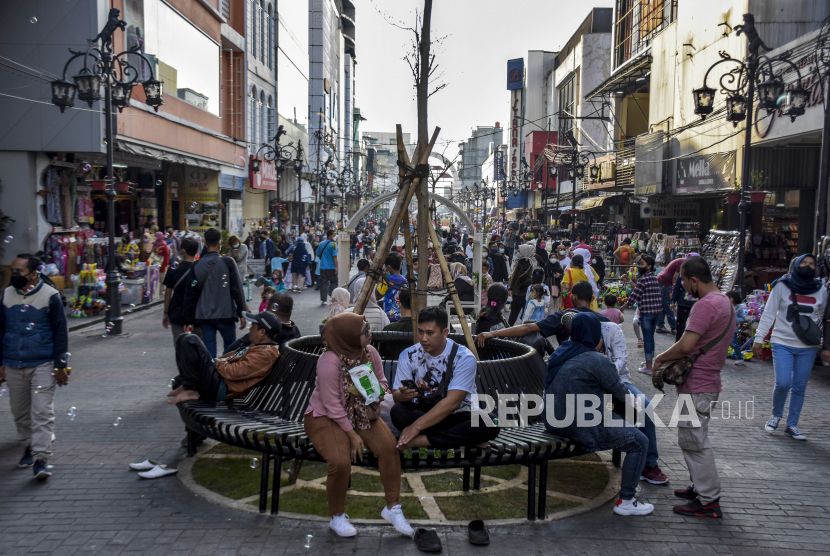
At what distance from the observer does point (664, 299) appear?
13.7 meters

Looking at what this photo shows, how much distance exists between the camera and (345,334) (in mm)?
4504

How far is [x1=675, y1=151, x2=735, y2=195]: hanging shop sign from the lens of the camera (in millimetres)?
19391

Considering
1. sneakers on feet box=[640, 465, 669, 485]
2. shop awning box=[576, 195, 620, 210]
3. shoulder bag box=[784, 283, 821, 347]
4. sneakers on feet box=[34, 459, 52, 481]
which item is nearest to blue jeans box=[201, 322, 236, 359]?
sneakers on feet box=[34, 459, 52, 481]

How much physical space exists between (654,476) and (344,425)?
8.85 feet

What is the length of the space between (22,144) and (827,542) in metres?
18.3

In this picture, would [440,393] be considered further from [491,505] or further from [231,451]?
[231,451]

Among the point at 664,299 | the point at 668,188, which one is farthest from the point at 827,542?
the point at 668,188

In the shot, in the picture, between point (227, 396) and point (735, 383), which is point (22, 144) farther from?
point (735, 383)

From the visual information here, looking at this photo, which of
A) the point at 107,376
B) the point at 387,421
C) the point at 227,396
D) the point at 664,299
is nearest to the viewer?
the point at 387,421

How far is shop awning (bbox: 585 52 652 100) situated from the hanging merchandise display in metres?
12.9

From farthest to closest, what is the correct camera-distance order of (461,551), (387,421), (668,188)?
(668,188) < (387,421) < (461,551)

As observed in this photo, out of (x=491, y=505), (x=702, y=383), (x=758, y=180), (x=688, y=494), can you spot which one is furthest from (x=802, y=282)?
(x=758, y=180)

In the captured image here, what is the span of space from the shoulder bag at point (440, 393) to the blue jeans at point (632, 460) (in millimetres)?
1273

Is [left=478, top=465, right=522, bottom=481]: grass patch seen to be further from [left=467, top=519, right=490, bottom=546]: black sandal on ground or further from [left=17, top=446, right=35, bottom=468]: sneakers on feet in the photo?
[left=17, top=446, right=35, bottom=468]: sneakers on feet
